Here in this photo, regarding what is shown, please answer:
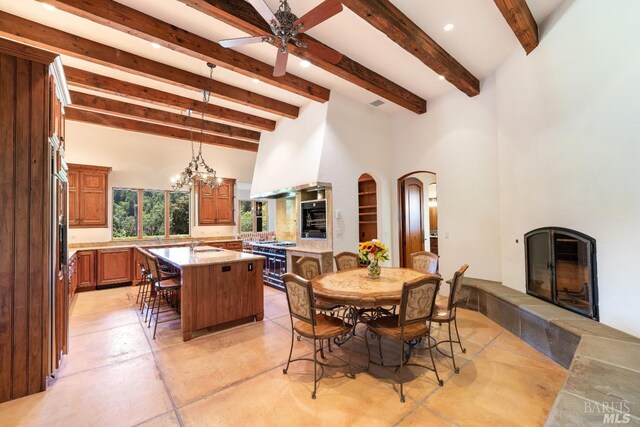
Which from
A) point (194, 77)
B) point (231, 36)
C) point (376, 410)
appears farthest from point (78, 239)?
point (376, 410)

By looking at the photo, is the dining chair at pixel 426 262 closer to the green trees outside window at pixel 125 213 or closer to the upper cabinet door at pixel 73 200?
the green trees outside window at pixel 125 213

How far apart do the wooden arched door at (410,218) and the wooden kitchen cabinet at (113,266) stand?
242 inches

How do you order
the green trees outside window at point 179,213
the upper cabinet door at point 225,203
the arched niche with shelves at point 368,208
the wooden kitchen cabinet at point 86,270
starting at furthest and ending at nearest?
the upper cabinet door at point 225,203 < the green trees outside window at point 179,213 < the arched niche with shelves at point 368,208 < the wooden kitchen cabinet at point 86,270

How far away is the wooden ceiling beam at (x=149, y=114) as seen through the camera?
208 inches

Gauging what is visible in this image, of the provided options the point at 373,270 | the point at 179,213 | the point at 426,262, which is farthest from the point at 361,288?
the point at 179,213

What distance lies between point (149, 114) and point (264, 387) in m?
5.95

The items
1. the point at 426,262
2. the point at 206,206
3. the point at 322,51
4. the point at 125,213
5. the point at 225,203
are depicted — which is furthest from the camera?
the point at 225,203

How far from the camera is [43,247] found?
7.70 ft

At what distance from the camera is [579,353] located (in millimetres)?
2137

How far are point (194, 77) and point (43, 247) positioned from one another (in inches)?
134

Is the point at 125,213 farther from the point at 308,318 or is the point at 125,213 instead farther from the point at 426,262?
the point at 426,262

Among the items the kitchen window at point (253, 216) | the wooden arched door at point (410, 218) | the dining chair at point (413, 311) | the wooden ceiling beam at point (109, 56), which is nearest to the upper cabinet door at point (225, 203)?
the kitchen window at point (253, 216)

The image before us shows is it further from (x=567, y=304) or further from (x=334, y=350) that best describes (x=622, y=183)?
(x=334, y=350)

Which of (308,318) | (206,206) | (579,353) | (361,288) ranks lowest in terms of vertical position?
(579,353)
